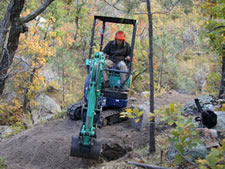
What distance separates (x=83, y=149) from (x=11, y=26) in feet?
9.37

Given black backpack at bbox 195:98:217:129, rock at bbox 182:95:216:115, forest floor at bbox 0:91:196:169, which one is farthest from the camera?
rock at bbox 182:95:216:115

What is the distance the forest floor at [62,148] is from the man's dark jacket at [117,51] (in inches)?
83.6

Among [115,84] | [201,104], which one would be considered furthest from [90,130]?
[201,104]

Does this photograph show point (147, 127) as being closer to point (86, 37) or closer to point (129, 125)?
point (129, 125)

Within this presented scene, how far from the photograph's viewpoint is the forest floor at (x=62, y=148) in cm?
595

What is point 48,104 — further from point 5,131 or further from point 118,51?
point 118,51

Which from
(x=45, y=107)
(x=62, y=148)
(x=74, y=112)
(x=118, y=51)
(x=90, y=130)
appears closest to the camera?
(x=90, y=130)

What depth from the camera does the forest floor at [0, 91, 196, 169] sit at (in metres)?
5.95

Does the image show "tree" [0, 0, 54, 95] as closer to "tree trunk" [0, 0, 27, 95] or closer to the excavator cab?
"tree trunk" [0, 0, 27, 95]

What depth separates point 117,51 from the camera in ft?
27.6

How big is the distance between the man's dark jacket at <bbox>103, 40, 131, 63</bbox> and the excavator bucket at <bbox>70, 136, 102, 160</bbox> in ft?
12.1

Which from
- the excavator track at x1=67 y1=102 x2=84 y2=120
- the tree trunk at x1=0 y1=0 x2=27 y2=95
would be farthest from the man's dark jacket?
the tree trunk at x1=0 y1=0 x2=27 y2=95

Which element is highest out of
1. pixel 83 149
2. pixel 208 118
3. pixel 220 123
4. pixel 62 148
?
pixel 208 118

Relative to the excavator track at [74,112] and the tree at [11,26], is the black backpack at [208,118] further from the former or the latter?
the excavator track at [74,112]
